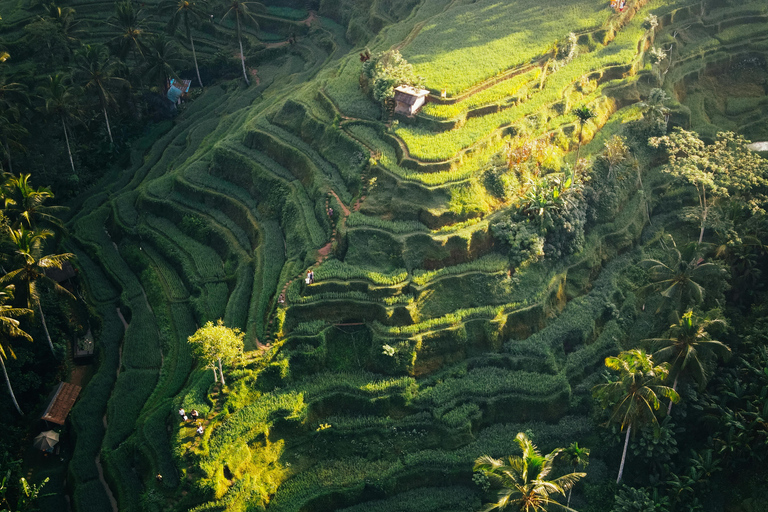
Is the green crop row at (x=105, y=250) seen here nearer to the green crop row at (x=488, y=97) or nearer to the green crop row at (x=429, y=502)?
the green crop row at (x=429, y=502)

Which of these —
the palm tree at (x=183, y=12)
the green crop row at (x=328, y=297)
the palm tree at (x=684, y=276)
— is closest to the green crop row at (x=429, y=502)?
the green crop row at (x=328, y=297)

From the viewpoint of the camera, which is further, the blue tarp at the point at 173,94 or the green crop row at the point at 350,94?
the blue tarp at the point at 173,94

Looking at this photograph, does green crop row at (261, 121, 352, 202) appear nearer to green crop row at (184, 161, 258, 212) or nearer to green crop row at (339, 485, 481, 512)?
green crop row at (184, 161, 258, 212)

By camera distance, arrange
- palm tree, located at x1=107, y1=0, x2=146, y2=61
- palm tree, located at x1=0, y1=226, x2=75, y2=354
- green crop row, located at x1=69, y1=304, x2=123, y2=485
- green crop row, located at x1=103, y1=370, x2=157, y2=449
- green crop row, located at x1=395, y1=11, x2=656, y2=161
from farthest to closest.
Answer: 1. palm tree, located at x1=107, y1=0, x2=146, y2=61
2. green crop row, located at x1=395, y1=11, x2=656, y2=161
3. palm tree, located at x1=0, y1=226, x2=75, y2=354
4. green crop row, located at x1=103, y1=370, x2=157, y2=449
5. green crop row, located at x1=69, y1=304, x2=123, y2=485

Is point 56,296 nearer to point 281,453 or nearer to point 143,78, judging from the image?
point 281,453

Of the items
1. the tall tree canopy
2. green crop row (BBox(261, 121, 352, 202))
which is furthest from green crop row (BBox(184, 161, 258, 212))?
the tall tree canopy

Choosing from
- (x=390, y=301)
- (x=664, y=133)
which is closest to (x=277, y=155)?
(x=390, y=301)
